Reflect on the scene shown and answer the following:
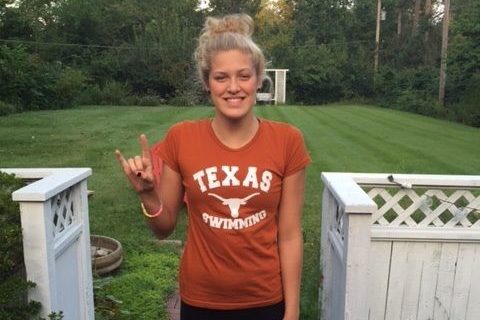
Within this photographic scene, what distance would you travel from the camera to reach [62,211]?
9.31 feet

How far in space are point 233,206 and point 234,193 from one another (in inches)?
1.9

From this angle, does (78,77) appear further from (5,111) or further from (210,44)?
(210,44)

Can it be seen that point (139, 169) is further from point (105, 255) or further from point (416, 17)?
point (416, 17)

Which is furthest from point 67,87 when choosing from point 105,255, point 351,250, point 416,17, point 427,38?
point 416,17

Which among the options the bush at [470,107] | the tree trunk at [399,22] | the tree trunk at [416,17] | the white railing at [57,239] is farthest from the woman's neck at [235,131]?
the tree trunk at [399,22]

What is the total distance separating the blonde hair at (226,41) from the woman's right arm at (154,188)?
37 cm

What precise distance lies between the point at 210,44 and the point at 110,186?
623cm

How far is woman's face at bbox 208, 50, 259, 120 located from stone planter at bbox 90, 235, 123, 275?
281 centimetres

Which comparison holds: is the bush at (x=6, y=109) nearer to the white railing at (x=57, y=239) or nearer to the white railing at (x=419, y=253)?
the white railing at (x=57, y=239)

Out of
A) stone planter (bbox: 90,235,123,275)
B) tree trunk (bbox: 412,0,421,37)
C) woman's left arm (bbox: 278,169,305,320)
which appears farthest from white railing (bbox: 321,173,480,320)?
tree trunk (bbox: 412,0,421,37)

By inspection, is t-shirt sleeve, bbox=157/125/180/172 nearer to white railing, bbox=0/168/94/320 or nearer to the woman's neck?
the woman's neck

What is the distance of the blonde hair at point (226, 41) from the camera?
6.13 feet

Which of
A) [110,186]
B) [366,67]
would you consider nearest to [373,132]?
[110,186]

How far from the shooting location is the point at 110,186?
7.78m
